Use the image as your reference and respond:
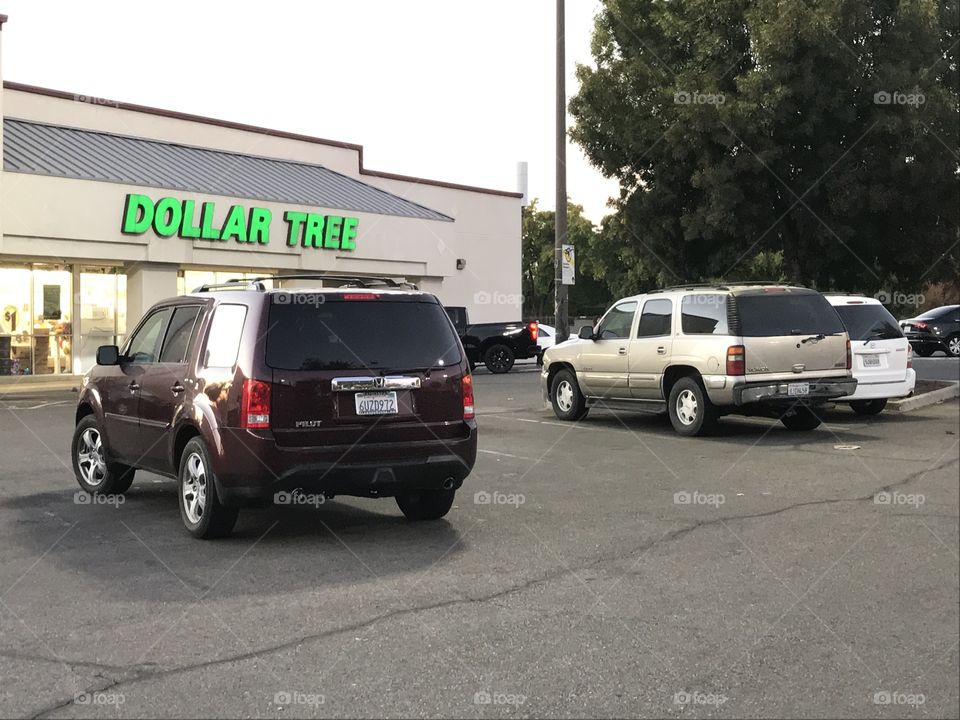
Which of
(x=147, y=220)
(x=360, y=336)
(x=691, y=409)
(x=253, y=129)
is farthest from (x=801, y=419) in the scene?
(x=253, y=129)

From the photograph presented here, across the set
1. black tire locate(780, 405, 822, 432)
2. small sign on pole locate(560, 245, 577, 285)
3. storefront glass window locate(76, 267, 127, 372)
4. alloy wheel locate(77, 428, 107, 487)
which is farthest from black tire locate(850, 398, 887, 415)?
storefront glass window locate(76, 267, 127, 372)

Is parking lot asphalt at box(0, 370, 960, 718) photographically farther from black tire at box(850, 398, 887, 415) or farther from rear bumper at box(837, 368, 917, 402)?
black tire at box(850, 398, 887, 415)

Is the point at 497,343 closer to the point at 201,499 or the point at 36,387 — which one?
the point at 36,387

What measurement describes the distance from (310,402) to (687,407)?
7.44 metres

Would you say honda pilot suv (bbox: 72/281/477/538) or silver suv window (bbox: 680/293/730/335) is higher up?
silver suv window (bbox: 680/293/730/335)

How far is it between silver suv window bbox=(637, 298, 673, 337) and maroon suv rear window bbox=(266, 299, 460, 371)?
22.4ft

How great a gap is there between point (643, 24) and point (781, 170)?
12.5ft

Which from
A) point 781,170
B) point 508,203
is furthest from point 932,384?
point 508,203

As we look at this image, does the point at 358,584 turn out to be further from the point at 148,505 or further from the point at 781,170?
the point at 781,170

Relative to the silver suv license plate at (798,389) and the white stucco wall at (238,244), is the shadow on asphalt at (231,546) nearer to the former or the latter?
the silver suv license plate at (798,389)

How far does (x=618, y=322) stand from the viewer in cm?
1565

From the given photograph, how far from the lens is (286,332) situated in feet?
25.3

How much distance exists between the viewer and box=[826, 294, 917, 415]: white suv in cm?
1498

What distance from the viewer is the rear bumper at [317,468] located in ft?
24.7
